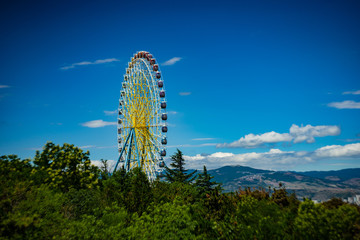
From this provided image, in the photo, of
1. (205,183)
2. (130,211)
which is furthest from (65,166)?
(205,183)

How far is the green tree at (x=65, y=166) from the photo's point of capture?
21703 mm

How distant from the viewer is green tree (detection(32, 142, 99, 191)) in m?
21.7

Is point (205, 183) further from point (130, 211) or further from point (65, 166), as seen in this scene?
point (65, 166)

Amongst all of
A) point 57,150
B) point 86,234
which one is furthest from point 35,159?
point 86,234

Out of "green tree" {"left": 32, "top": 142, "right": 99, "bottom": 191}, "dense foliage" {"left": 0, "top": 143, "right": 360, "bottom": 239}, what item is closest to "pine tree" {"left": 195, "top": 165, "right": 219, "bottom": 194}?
"dense foliage" {"left": 0, "top": 143, "right": 360, "bottom": 239}

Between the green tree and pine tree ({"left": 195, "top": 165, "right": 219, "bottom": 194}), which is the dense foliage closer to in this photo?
Result: the green tree

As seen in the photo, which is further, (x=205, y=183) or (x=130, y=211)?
(x=205, y=183)

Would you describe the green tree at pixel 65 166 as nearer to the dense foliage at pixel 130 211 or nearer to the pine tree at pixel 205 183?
the dense foliage at pixel 130 211

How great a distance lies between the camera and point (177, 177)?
144 feet

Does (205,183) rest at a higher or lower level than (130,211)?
higher

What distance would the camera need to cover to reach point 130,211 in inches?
827

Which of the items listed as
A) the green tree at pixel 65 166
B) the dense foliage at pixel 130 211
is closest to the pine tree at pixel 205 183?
the dense foliage at pixel 130 211

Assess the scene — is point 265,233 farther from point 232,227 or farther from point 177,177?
point 177,177

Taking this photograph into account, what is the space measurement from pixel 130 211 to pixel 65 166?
6.92 m
